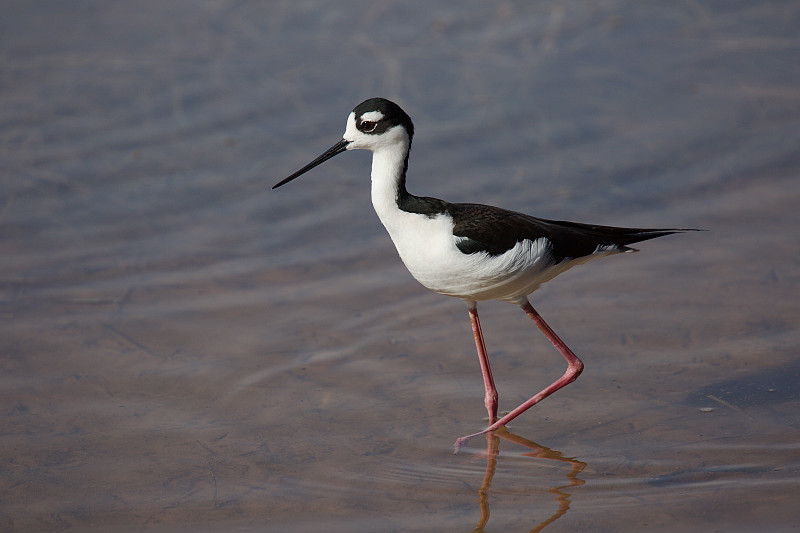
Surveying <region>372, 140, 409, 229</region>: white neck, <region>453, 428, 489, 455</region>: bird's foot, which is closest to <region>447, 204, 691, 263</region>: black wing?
<region>372, 140, 409, 229</region>: white neck

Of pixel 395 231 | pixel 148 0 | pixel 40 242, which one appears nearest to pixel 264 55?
pixel 148 0

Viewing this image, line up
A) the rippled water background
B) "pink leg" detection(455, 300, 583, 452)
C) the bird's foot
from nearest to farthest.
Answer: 1. the rippled water background
2. the bird's foot
3. "pink leg" detection(455, 300, 583, 452)

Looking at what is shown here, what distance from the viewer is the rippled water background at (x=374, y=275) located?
4.50 meters

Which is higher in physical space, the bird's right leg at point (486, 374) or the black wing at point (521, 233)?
the black wing at point (521, 233)

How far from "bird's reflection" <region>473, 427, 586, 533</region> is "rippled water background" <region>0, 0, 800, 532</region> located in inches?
0.7

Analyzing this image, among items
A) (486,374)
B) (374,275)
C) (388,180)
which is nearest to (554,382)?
(486,374)

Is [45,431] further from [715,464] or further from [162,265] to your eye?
[715,464]

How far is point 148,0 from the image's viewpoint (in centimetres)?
959

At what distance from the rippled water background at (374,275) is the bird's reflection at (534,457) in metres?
0.02

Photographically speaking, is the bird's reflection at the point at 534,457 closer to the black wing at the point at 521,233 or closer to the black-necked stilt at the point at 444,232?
the black-necked stilt at the point at 444,232

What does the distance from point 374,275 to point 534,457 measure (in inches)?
75.0

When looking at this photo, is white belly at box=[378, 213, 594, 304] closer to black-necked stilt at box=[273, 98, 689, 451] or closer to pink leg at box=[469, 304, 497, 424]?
black-necked stilt at box=[273, 98, 689, 451]

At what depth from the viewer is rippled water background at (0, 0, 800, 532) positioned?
177 inches

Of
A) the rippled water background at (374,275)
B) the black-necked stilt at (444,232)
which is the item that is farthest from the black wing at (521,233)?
the rippled water background at (374,275)
